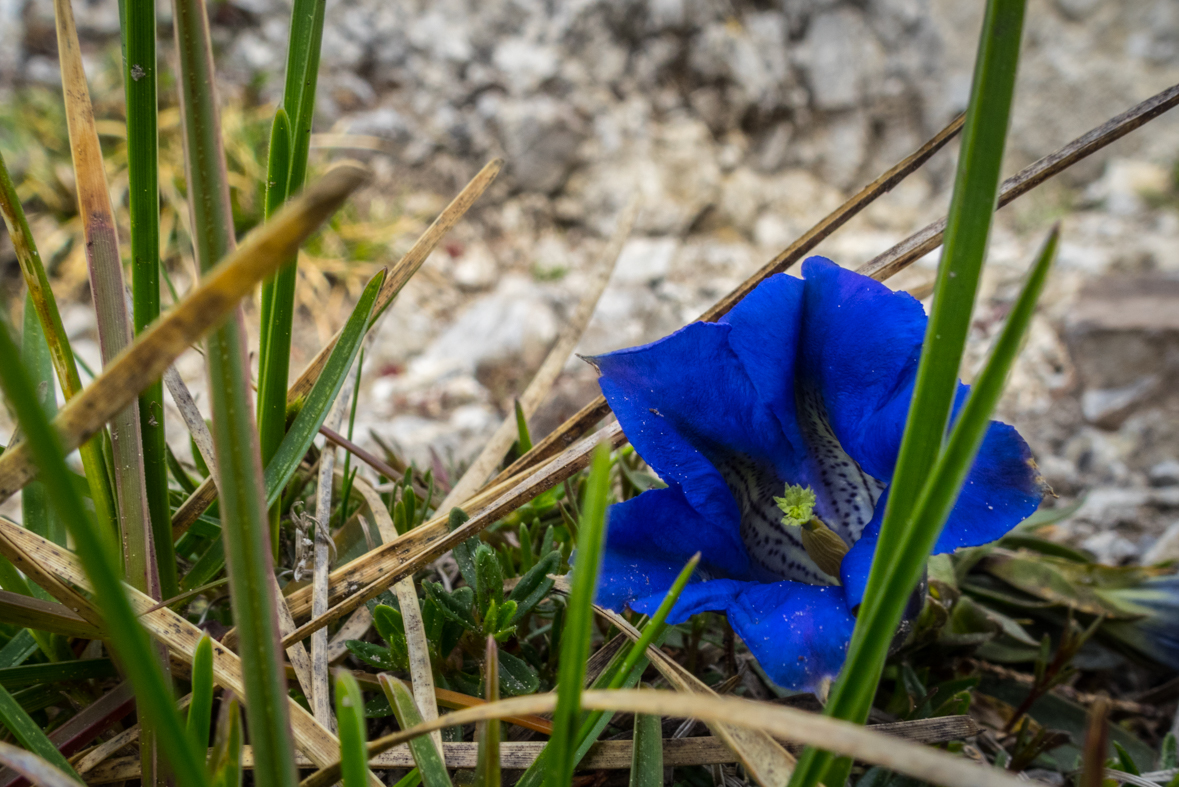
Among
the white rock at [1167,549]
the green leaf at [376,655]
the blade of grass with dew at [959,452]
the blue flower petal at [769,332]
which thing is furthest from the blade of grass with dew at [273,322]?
the white rock at [1167,549]

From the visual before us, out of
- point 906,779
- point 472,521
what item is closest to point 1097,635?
point 906,779

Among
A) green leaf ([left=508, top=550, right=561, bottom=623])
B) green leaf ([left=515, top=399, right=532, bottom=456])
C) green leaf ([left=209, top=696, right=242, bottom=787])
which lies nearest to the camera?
green leaf ([left=209, top=696, right=242, bottom=787])

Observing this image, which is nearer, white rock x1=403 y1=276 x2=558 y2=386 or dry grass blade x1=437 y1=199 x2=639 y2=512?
dry grass blade x1=437 y1=199 x2=639 y2=512

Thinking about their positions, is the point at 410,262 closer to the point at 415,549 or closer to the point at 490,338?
the point at 415,549

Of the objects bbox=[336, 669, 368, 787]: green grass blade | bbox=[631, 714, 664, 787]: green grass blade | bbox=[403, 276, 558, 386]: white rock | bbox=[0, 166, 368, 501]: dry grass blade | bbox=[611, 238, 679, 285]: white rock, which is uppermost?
bbox=[611, 238, 679, 285]: white rock

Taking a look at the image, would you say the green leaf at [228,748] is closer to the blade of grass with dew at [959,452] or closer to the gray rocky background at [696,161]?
the blade of grass with dew at [959,452]

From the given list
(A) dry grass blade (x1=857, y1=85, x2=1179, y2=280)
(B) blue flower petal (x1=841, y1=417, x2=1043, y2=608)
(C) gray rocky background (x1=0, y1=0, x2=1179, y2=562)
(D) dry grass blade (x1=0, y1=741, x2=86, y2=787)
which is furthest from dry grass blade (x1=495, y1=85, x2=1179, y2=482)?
(C) gray rocky background (x1=0, y1=0, x2=1179, y2=562)

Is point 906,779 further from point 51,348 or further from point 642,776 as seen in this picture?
point 51,348

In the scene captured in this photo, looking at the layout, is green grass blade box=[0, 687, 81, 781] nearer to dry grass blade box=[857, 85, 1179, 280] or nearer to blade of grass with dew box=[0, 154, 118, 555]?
blade of grass with dew box=[0, 154, 118, 555]
